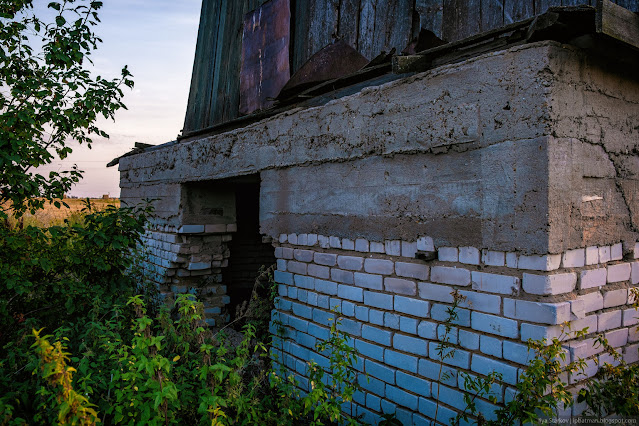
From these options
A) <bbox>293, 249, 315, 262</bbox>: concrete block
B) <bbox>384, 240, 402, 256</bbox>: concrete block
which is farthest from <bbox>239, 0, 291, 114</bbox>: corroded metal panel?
<bbox>384, 240, 402, 256</bbox>: concrete block

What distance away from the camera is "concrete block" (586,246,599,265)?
7.64ft

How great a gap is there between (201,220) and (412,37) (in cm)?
335

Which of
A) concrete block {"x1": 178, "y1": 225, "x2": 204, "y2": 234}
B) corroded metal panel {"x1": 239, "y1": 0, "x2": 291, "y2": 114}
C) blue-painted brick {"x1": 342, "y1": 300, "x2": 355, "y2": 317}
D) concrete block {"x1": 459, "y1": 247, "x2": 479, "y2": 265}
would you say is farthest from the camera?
concrete block {"x1": 178, "y1": 225, "x2": 204, "y2": 234}

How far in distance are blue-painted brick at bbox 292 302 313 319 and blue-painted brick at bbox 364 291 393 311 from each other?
2.14ft

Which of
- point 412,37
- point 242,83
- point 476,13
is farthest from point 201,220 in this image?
point 476,13

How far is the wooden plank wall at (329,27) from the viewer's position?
2920 mm

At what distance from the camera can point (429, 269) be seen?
2.64 m

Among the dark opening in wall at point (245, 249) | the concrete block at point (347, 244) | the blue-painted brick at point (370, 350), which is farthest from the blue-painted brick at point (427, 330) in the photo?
the dark opening in wall at point (245, 249)

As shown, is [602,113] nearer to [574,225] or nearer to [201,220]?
[574,225]

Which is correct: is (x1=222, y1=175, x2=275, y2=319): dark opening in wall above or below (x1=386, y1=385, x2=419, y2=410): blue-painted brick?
above

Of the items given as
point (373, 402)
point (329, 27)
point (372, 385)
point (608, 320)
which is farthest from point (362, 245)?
point (329, 27)

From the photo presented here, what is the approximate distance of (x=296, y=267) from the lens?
12.1 feet

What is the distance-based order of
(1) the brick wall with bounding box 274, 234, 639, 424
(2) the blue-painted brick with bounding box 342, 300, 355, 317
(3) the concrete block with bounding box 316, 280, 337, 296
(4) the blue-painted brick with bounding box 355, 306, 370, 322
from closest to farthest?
(1) the brick wall with bounding box 274, 234, 639, 424
(4) the blue-painted brick with bounding box 355, 306, 370, 322
(2) the blue-painted brick with bounding box 342, 300, 355, 317
(3) the concrete block with bounding box 316, 280, 337, 296

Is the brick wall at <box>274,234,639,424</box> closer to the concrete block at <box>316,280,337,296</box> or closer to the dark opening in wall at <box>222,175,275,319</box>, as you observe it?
the concrete block at <box>316,280,337,296</box>
